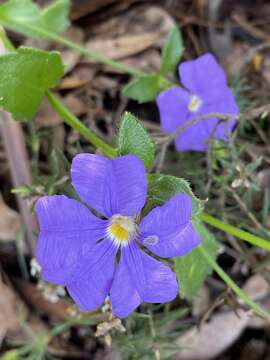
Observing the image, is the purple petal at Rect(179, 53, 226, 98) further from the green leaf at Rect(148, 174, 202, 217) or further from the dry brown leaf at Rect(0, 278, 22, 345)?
the dry brown leaf at Rect(0, 278, 22, 345)

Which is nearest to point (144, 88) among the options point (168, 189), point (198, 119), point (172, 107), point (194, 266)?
point (172, 107)

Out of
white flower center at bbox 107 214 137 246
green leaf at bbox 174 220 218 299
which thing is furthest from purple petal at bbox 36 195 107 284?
green leaf at bbox 174 220 218 299

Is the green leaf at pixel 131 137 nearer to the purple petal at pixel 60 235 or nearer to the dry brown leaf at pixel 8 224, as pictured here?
the purple petal at pixel 60 235

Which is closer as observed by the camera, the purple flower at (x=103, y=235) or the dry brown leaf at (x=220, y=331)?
the purple flower at (x=103, y=235)

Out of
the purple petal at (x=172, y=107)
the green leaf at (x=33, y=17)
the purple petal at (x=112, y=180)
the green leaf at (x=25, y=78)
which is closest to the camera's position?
the purple petal at (x=112, y=180)

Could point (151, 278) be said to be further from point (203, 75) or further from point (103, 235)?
point (203, 75)

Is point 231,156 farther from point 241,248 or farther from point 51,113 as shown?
point 51,113

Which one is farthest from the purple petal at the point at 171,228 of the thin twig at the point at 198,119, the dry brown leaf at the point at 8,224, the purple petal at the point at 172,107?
the dry brown leaf at the point at 8,224
